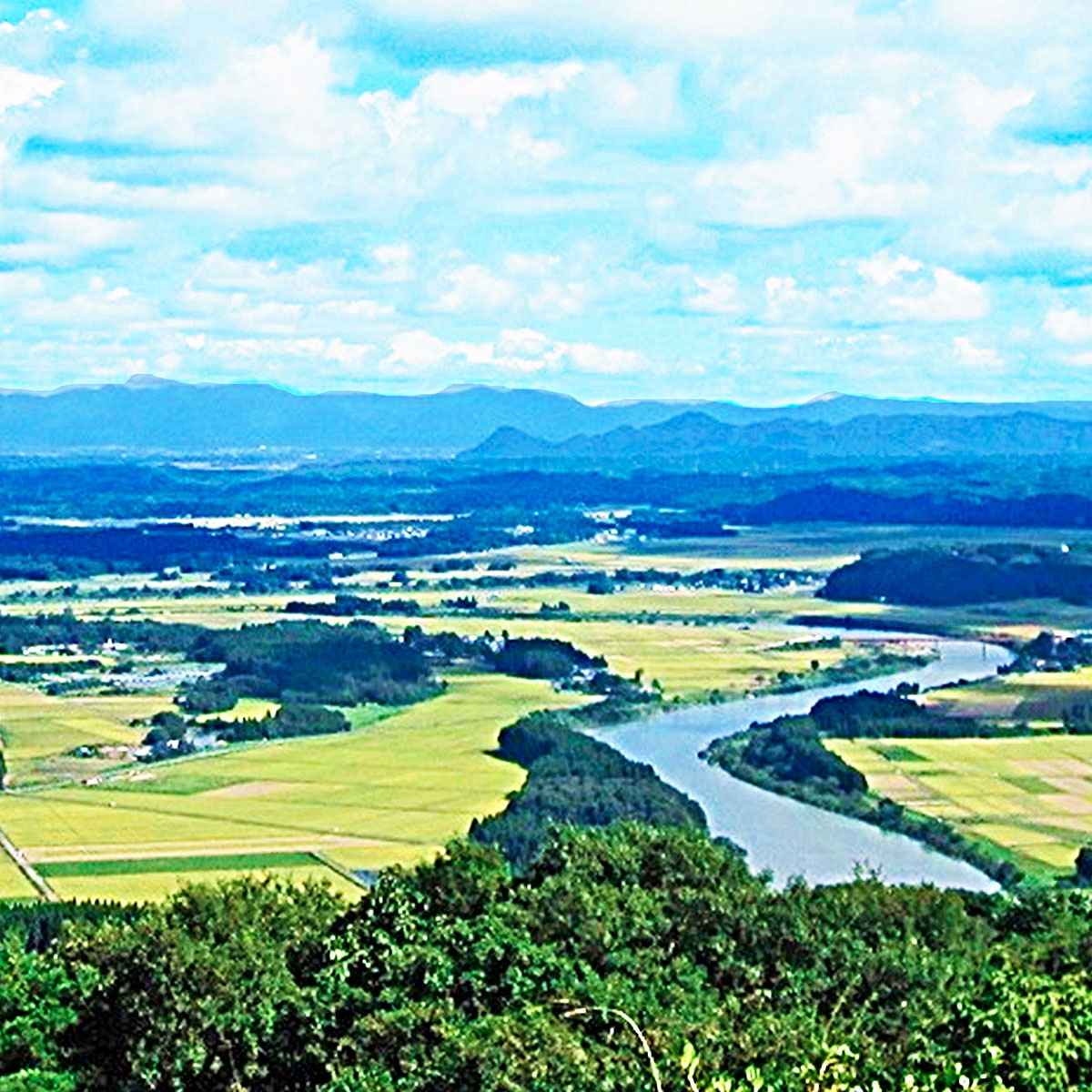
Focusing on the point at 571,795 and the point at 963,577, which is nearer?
the point at 571,795

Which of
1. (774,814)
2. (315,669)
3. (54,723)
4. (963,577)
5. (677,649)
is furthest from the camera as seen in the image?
(963,577)

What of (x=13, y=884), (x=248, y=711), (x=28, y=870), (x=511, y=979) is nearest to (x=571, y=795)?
(x=28, y=870)

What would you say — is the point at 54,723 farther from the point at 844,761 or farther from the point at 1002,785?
the point at 1002,785

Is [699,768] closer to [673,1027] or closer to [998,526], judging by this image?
[673,1027]

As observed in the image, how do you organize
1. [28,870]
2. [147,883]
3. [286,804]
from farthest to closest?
[286,804], [28,870], [147,883]

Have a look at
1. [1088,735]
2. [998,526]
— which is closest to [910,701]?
[1088,735]

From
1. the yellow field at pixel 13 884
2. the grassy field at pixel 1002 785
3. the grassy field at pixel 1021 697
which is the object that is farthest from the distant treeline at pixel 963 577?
the yellow field at pixel 13 884
